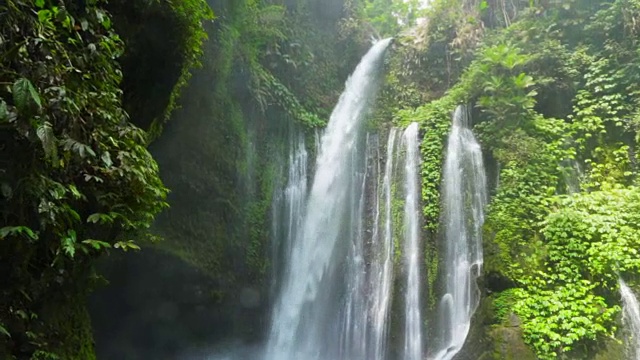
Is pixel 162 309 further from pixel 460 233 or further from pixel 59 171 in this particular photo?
pixel 59 171

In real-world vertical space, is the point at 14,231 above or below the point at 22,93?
below

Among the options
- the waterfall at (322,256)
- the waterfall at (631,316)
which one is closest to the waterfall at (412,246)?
the waterfall at (322,256)

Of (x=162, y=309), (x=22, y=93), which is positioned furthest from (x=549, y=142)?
(x=22, y=93)

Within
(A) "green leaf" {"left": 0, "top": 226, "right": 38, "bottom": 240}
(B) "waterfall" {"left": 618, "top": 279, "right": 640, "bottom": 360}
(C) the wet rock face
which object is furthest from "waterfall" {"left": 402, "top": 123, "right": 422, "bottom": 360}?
(A) "green leaf" {"left": 0, "top": 226, "right": 38, "bottom": 240}

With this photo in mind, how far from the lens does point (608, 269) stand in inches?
244

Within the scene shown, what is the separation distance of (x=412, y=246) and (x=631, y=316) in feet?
12.1

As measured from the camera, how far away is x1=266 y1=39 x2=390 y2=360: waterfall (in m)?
9.26

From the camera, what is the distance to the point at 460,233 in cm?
845

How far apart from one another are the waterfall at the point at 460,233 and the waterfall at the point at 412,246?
17.1 inches

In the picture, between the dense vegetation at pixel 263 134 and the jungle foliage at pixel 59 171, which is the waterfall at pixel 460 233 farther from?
the jungle foliage at pixel 59 171

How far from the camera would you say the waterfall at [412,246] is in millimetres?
7909

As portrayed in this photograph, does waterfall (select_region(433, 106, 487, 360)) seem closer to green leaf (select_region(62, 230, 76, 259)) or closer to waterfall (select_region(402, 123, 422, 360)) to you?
waterfall (select_region(402, 123, 422, 360))

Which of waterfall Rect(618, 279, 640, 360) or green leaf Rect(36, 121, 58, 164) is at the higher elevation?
green leaf Rect(36, 121, 58, 164)

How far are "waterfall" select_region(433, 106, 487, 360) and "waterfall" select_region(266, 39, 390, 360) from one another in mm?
2099
